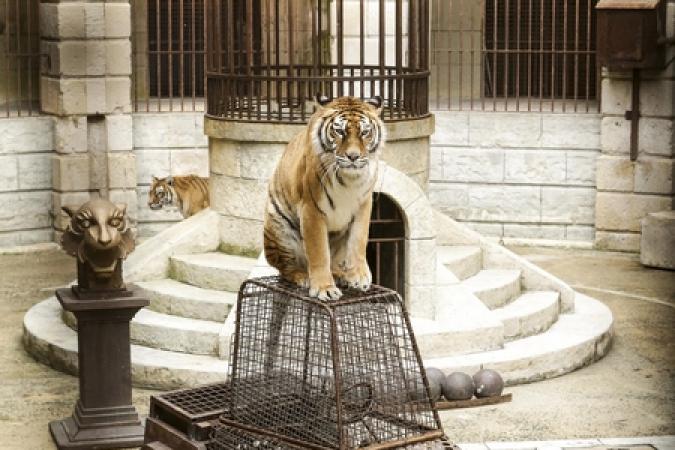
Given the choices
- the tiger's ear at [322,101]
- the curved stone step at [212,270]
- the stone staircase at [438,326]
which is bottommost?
the stone staircase at [438,326]

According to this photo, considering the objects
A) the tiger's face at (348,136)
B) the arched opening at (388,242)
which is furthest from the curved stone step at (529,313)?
the tiger's face at (348,136)

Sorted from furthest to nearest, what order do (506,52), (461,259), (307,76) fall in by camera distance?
(506,52) → (461,259) → (307,76)

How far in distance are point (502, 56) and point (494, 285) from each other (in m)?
7.17

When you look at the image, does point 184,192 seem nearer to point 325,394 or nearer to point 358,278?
point 358,278

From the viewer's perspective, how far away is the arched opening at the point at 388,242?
12719 mm

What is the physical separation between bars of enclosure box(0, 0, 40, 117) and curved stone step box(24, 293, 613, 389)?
17.4ft

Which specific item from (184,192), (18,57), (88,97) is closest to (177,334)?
(184,192)

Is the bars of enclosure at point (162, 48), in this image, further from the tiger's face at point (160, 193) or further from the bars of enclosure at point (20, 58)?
the tiger's face at point (160, 193)

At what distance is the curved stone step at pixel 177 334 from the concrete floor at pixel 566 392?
608 mm

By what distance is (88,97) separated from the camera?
57.2 feet

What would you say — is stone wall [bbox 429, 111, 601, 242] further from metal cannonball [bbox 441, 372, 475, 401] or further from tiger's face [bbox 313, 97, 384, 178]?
tiger's face [bbox 313, 97, 384, 178]

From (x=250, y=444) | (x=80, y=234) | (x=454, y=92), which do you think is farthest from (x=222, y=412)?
(x=454, y=92)

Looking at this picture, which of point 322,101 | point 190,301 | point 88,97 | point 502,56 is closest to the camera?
point 322,101

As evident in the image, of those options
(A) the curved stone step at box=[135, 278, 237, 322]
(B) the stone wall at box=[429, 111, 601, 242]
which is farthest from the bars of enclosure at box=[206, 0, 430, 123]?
(B) the stone wall at box=[429, 111, 601, 242]
